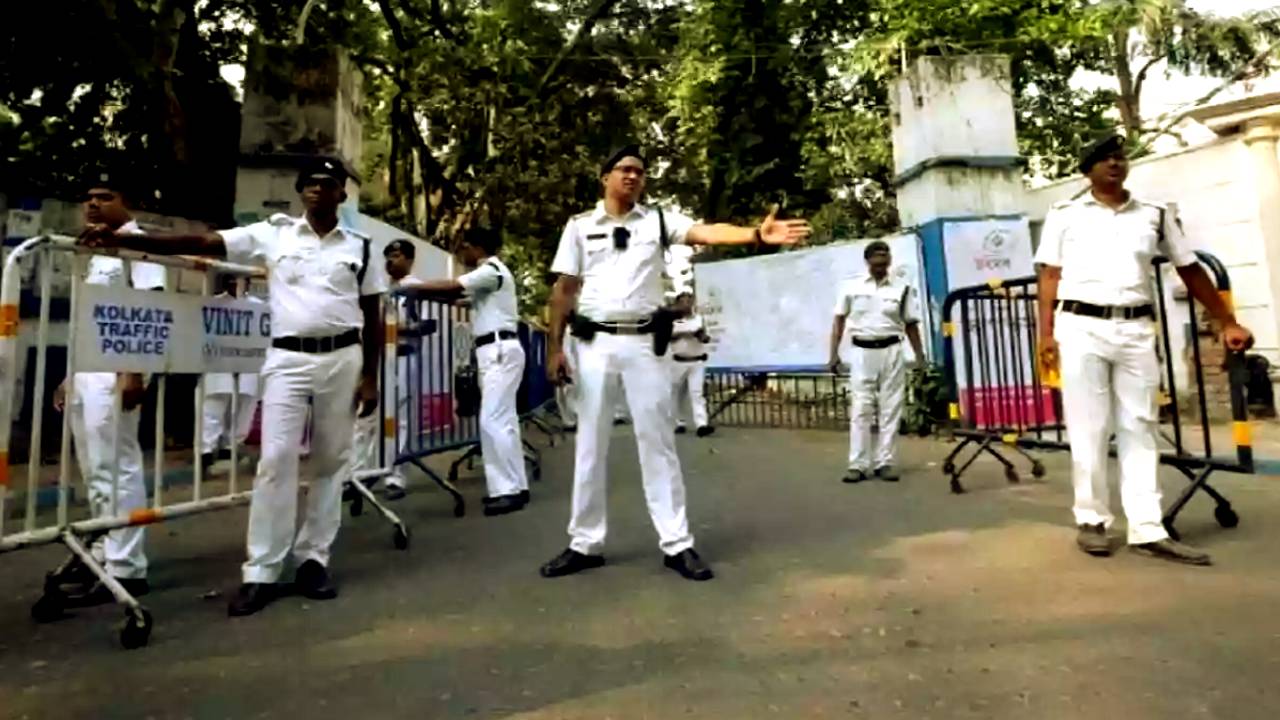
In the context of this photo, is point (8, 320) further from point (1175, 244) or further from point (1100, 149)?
point (1175, 244)

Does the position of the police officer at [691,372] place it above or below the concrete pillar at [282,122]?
below

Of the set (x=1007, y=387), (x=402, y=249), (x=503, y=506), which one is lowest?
(x=503, y=506)

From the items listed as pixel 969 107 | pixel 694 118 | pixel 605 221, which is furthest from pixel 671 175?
pixel 605 221

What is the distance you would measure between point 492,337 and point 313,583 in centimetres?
259

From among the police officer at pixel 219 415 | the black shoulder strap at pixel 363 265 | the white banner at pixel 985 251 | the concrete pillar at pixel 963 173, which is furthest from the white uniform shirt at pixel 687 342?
the black shoulder strap at pixel 363 265

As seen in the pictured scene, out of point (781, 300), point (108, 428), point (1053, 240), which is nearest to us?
point (108, 428)

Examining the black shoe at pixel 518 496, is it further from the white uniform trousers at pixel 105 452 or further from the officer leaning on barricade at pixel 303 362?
the white uniform trousers at pixel 105 452

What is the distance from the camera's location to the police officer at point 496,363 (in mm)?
6125

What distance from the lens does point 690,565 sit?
4.11 meters

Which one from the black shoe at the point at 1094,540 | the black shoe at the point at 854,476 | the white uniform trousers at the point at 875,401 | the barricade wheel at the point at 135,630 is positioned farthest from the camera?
the white uniform trousers at the point at 875,401

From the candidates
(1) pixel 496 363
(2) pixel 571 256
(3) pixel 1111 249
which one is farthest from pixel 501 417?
(3) pixel 1111 249

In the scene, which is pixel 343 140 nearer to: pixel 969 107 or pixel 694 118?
pixel 969 107

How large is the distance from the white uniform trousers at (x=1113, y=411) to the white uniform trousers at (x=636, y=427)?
186 centimetres

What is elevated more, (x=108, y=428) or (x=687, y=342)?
(x=687, y=342)
